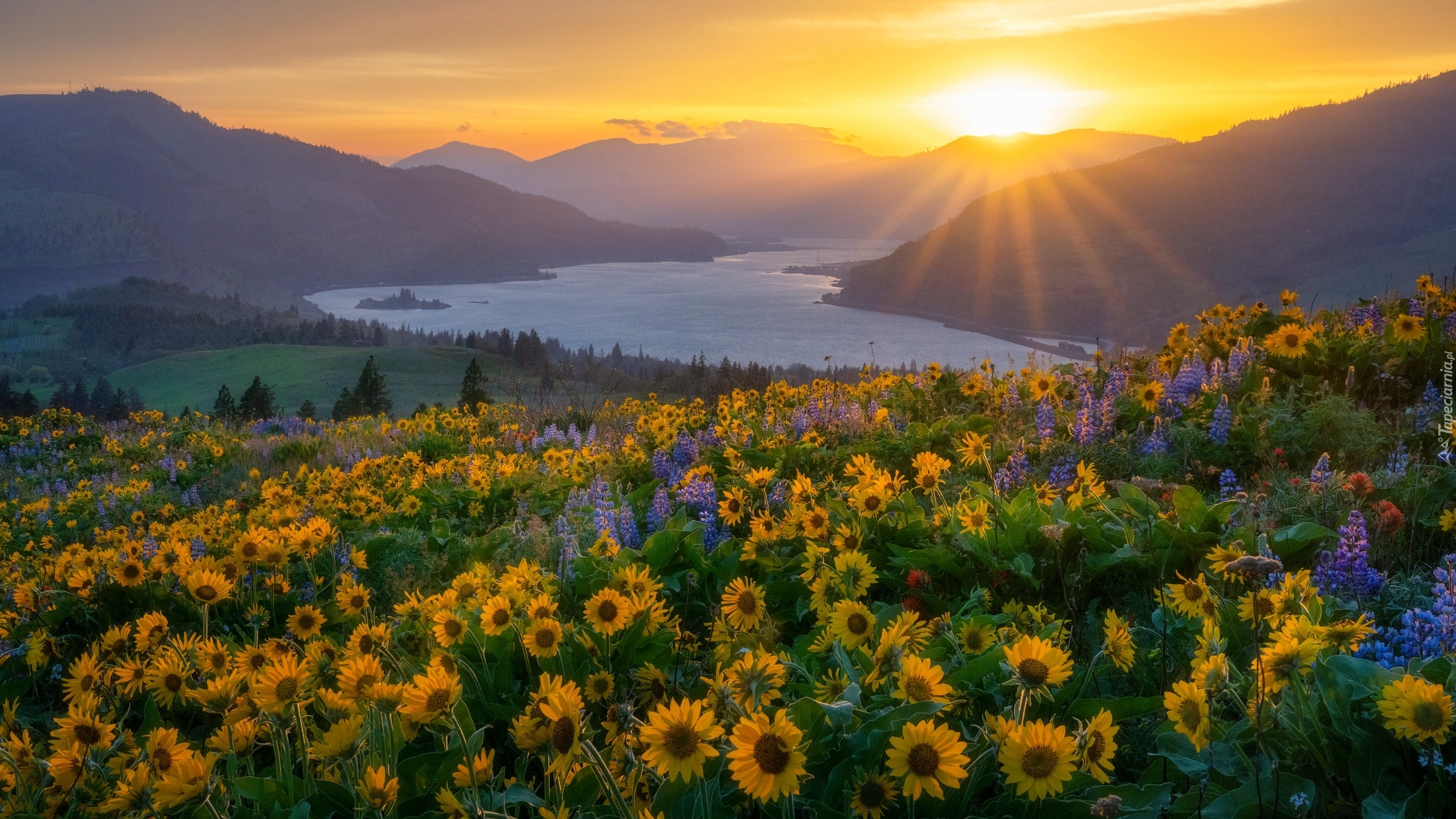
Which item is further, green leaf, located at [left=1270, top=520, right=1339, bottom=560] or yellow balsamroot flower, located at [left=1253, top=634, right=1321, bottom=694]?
green leaf, located at [left=1270, top=520, right=1339, bottom=560]

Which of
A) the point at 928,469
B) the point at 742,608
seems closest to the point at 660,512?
the point at 928,469

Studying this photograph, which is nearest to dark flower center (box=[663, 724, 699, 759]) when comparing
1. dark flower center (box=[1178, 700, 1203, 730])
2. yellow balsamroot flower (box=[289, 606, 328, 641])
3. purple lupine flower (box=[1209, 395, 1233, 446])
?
dark flower center (box=[1178, 700, 1203, 730])

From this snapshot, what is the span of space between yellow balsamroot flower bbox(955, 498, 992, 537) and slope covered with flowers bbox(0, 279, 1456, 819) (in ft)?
0.06

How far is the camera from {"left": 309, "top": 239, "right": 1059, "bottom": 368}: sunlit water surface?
2601 inches

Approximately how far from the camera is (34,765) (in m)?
1.88

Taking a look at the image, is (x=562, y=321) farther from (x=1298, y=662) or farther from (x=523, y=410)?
(x=1298, y=662)

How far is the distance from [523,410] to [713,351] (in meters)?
65.2

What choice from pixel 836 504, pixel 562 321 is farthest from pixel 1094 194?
pixel 836 504

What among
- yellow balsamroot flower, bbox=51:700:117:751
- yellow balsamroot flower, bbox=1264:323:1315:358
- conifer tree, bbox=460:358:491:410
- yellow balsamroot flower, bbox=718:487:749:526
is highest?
yellow balsamroot flower, bbox=1264:323:1315:358

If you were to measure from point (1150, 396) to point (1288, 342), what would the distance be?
115cm

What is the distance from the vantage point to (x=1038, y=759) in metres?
1.34

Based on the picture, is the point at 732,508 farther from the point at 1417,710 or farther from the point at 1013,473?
the point at 1417,710

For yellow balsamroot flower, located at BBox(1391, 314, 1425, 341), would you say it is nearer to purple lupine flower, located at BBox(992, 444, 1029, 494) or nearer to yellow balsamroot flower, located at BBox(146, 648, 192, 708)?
purple lupine flower, located at BBox(992, 444, 1029, 494)

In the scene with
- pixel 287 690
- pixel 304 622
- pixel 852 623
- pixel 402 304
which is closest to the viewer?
pixel 287 690
